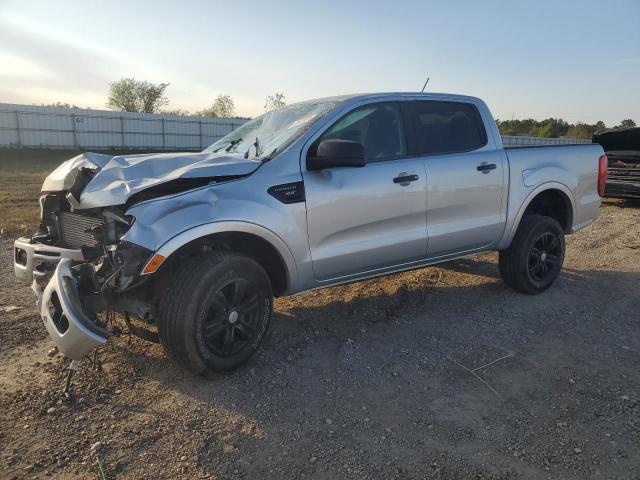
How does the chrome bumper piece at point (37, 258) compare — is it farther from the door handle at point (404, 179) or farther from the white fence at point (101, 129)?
the white fence at point (101, 129)

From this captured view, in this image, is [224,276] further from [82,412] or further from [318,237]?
[82,412]

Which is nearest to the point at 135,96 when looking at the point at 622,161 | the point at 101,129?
the point at 101,129

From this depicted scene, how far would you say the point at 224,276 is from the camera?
340 centimetres

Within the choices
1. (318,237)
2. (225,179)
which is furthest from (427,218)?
(225,179)

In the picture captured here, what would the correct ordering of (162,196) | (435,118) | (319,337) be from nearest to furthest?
(162,196)
(319,337)
(435,118)

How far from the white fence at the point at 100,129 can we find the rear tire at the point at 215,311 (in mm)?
30770

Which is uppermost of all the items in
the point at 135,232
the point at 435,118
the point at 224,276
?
the point at 435,118

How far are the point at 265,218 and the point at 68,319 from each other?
134cm

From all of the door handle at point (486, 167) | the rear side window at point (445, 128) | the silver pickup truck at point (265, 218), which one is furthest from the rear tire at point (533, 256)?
the rear side window at point (445, 128)

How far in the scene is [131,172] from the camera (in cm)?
349

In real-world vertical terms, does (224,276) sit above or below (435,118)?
below

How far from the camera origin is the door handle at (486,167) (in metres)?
4.80

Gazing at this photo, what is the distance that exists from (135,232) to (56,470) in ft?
4.26

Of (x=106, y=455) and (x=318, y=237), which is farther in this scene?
(x=318, y=237)
